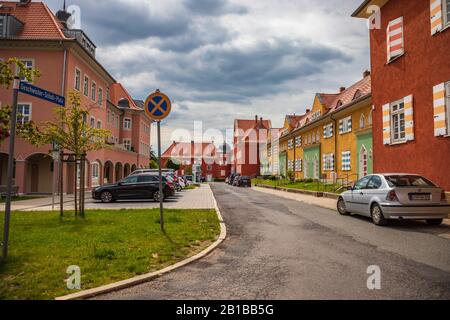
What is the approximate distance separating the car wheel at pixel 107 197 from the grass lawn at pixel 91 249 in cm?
793

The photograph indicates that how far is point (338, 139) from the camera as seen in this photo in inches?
1145

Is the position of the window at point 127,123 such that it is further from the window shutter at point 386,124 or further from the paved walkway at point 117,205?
the window shutter at point 386,124

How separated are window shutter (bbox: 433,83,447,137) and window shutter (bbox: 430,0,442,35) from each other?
6.67ft

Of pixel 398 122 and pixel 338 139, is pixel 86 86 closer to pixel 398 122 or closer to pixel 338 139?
pixel 338 139

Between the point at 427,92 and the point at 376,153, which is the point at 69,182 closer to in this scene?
the point at 376,153

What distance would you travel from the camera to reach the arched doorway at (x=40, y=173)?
936 inches

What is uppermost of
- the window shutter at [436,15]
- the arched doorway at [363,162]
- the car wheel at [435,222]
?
the window shutter at [436,15]

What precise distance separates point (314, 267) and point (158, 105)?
16.7 ft

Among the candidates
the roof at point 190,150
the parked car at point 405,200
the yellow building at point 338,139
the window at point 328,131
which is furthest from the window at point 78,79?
the roof at point 190,150

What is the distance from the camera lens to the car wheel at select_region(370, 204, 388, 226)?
950cm

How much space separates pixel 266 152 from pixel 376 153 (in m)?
50.4

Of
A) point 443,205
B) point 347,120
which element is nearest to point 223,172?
point 347,120

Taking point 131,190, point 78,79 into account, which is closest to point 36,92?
point 131,190
